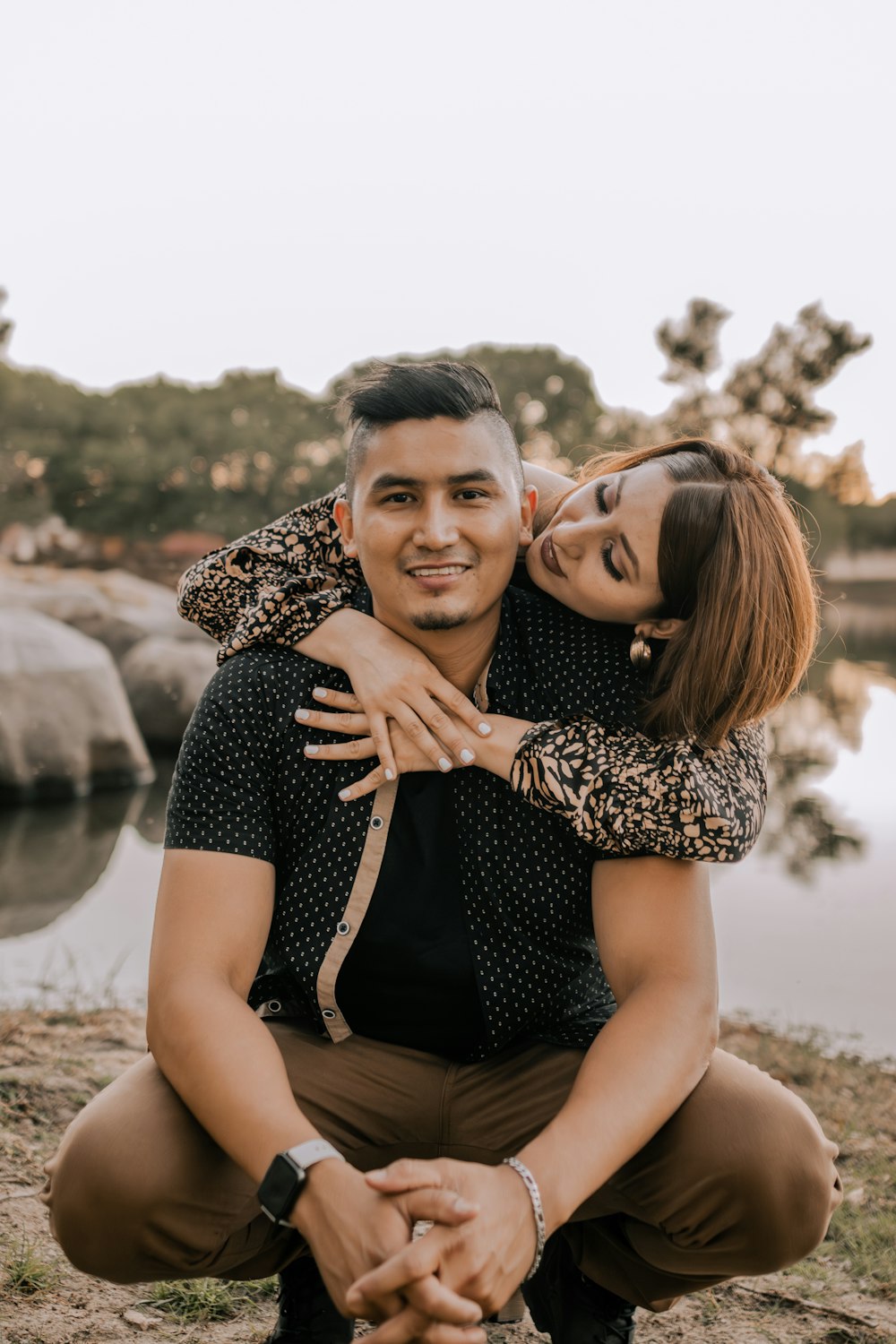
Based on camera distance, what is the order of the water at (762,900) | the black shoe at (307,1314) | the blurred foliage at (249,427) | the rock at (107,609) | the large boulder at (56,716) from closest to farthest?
the black shoe at (307,1314) < the water at (762,900) < the large boulder at (56,716) < the rock at (107,609) < the blurred foliage at (249,427)

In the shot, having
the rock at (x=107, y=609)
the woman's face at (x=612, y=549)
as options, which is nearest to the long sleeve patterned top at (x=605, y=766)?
the woman's face at (x=612, y=549)

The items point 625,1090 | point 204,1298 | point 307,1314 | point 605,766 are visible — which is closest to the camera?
point 625,1090

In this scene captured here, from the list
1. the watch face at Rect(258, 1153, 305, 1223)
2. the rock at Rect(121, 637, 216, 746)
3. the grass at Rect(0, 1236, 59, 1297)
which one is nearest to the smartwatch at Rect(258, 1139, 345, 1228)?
the watch face at Rect(258, 1153, 305, 1223)

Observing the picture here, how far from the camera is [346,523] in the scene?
2432 millimetres

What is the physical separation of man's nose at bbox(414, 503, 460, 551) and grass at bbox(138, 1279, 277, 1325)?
1.42 metres

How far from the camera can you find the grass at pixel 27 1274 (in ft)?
7.50

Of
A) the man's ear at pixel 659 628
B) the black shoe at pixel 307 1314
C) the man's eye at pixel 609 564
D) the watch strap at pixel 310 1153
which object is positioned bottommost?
the black shoe at pixel 307 1314

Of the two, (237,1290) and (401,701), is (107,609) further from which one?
(401,701)

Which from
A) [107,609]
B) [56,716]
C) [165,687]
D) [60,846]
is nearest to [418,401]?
Result: [60,846]

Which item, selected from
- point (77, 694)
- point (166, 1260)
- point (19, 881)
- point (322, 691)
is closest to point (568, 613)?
point (322, 691)

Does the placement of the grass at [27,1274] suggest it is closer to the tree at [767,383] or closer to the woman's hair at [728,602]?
the woman's hair at [728,602]

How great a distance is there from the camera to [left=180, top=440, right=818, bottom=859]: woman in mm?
2100

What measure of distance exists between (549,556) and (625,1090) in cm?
101

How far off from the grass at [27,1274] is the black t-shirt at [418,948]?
766 mm
